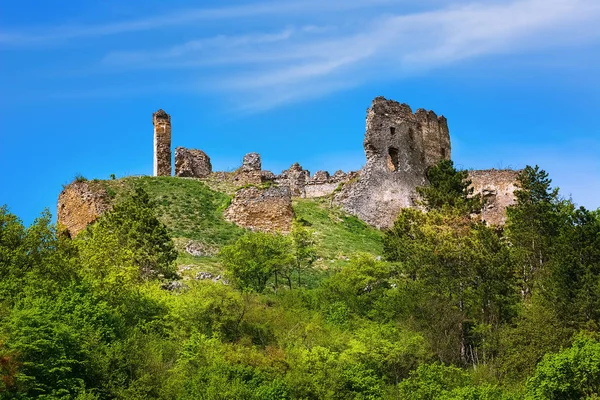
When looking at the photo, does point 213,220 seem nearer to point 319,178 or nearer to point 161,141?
point 161,141

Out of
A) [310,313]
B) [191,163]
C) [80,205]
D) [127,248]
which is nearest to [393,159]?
[191,163]

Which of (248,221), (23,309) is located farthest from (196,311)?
(248,221)

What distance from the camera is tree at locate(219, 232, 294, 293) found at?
50312 mm

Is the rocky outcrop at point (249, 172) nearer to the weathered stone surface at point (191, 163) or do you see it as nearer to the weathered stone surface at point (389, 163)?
the weathered stone surface at point (191, 163)

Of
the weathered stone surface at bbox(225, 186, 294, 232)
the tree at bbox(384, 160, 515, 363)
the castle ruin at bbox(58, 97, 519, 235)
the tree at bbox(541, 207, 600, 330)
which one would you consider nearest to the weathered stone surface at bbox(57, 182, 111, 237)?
the castle ruin at bbox(58, 97, 519, 235)

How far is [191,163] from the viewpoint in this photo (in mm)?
70438

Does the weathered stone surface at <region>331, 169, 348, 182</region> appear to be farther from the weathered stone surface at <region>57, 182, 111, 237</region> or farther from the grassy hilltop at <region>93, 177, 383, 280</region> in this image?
the weathered stone surface at <region>57, 182, 111, 237</region>

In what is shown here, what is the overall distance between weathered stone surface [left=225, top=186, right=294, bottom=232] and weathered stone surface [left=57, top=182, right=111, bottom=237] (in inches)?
261

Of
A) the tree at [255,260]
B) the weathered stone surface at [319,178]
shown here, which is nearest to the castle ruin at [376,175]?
the weathered stone surface at [319,178]

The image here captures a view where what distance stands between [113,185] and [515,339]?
28.2 metres

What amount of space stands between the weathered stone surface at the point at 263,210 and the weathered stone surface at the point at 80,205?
6633 mm

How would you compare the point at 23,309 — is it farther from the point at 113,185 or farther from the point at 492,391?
the point at 113,185

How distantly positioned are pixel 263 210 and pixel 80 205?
954 cm

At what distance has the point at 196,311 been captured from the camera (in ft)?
141
